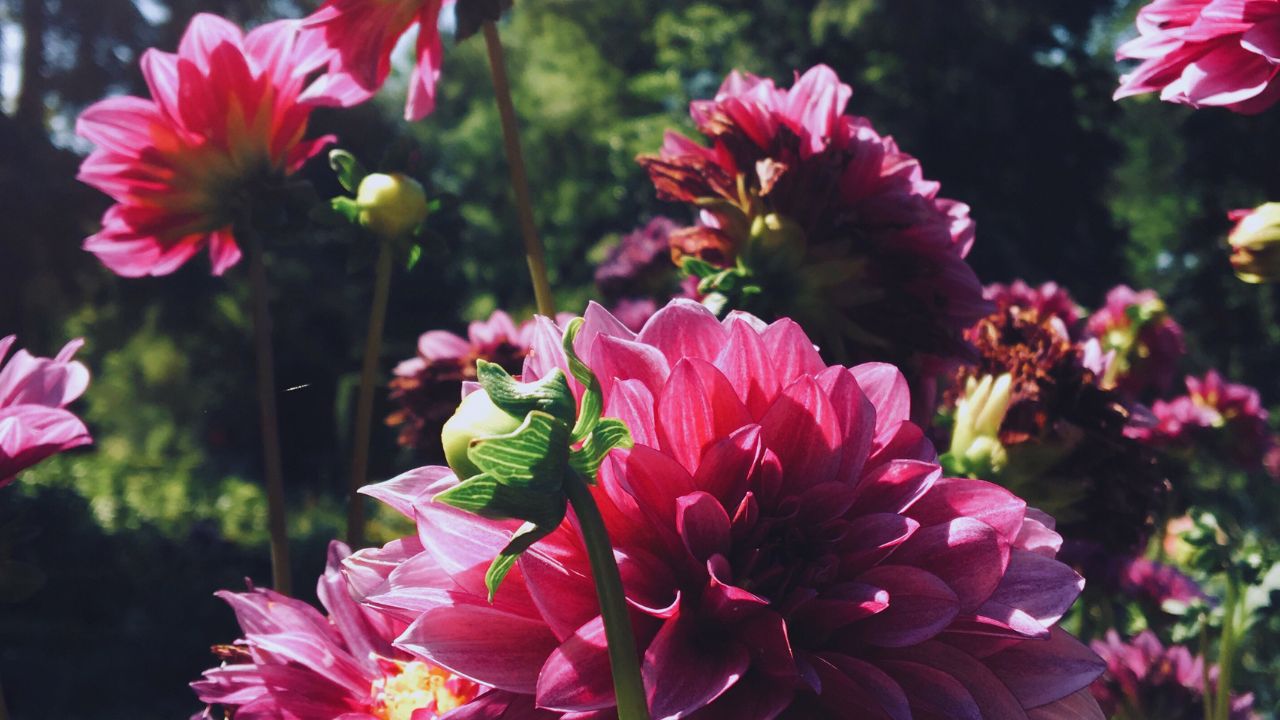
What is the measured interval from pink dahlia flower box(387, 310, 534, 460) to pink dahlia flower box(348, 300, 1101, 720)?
1.94 ft

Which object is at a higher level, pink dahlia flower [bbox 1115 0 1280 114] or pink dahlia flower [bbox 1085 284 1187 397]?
pink dahlia flower [bbox 1115 0 1280 114]

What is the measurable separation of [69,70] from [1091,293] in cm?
835

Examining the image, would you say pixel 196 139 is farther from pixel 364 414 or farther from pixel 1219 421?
pixel 1219 421

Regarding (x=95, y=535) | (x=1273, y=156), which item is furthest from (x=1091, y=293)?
(x=95, y=535)

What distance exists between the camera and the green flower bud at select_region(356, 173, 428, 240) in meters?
0.64

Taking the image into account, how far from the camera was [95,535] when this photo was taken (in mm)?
5809

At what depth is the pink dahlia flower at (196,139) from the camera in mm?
654

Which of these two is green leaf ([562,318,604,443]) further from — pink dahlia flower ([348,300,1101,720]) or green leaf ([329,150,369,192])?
green leaf ([329,150,369,192])

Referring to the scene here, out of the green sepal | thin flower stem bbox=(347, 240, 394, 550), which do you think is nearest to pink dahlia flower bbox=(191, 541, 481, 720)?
thin flower stem bbox=(347, 240, 394, 550)

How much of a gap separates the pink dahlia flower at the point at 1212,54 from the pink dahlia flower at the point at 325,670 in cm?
42

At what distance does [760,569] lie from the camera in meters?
0.33

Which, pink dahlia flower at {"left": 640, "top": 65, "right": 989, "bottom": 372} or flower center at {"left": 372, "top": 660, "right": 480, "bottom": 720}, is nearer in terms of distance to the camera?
flower center at {"left": 372, "top": 660, "right": 480, "bottom": 720}

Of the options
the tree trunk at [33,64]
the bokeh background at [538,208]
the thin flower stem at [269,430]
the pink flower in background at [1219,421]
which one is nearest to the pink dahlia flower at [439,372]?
the thin flower stem at [269,430]

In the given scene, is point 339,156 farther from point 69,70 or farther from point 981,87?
point 69,70
